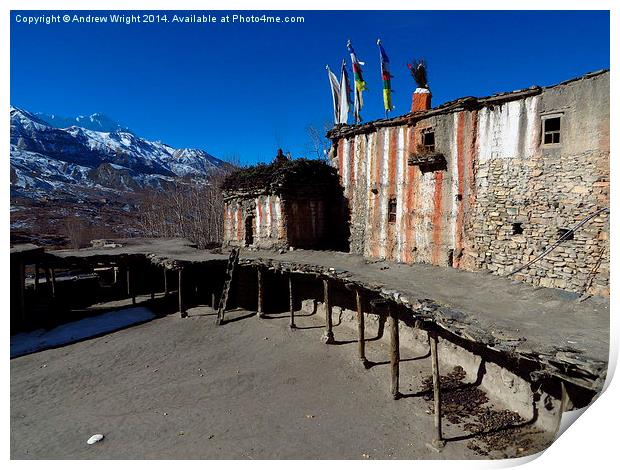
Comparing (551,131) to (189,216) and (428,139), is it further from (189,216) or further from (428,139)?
(189,216)

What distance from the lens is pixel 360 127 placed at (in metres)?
19.3

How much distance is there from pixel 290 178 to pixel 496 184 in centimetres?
983

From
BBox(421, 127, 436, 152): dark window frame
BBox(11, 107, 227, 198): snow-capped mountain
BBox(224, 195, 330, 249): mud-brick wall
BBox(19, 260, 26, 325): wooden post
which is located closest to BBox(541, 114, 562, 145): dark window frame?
BBox(421, 127, 436, 152): dark window frame

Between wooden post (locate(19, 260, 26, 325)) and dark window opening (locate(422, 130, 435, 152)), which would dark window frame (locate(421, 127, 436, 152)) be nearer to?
dark window opening (locate(422, 130, 435, 152))

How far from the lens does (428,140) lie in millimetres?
16766

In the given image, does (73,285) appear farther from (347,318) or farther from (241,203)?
(347,318)

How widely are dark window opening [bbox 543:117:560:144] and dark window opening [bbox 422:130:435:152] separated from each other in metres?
4.49

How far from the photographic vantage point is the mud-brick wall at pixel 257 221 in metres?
19.7

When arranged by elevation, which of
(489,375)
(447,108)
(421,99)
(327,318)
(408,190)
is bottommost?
(489,375)

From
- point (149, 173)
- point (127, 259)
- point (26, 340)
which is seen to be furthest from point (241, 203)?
point (149, 173)

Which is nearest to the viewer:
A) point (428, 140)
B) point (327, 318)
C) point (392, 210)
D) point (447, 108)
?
point (327, 318)

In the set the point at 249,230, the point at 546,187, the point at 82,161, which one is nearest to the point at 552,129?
the point at 546,187

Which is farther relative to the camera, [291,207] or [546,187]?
[291,207]

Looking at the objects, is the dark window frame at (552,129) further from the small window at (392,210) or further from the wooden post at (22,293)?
the wooden post at (22,293)
